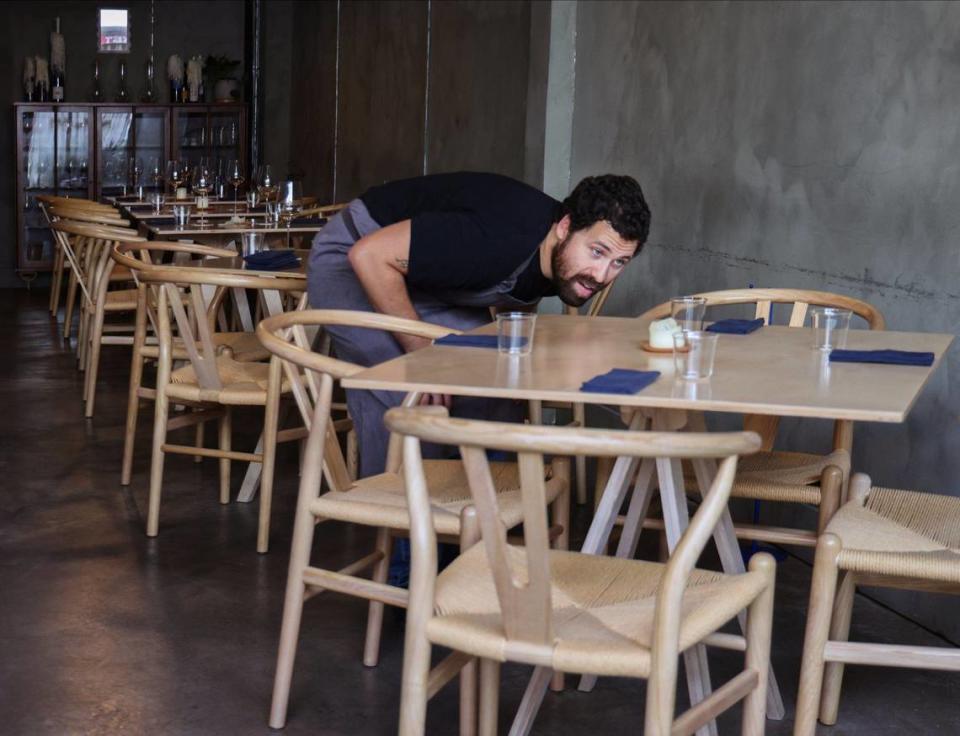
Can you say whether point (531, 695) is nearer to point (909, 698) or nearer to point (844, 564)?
point (844, 564)

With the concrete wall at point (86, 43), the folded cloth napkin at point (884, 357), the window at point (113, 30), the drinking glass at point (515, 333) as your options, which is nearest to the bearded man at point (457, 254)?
the drinking glass at point (515, 333)

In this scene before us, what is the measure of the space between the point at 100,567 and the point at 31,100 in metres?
8.96

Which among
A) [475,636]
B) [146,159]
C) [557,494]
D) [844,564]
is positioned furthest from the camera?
[146,159]

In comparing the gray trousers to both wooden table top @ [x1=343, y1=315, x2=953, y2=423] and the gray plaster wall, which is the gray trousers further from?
the gray plaster wall

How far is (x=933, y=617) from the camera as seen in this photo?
11.3ft

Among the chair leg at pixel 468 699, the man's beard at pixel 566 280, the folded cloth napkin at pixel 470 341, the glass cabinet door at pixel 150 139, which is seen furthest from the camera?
the glass cabinet door at pixel 150 139

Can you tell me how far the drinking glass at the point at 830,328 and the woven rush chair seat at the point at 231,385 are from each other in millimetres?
1758

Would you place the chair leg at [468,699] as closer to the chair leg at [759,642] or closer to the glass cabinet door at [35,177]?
the chair leg at [759,642]

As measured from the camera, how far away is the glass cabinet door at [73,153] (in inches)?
458

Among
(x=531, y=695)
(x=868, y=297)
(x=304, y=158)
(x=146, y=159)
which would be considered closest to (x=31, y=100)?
(x=146, y=159)

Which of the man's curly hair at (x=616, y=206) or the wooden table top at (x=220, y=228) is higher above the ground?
the man's curly hair at (x=616, y=206)

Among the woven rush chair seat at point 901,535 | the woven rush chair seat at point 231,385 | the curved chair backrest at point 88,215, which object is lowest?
the woven rush chair seat at point 231,385

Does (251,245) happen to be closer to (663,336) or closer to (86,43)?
(663,336)

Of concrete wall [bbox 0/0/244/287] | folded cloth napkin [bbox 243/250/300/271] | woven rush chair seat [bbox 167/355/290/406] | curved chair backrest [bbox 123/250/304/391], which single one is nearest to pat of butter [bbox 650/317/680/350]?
curved chair backrest [bbox 123/250/304/391]
